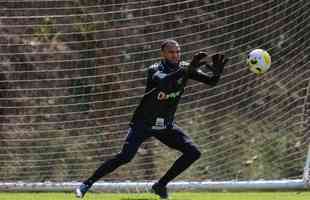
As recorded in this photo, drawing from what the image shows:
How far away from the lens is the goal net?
33.9ft

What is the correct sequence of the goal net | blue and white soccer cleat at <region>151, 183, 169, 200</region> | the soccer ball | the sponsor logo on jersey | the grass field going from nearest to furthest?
A: the soccer ball, the sponsor logo on jersey, blue and white soccer cleat at <region>151, 183, 169, 200</region>, the grass field, the goal net

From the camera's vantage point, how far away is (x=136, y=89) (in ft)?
35.9

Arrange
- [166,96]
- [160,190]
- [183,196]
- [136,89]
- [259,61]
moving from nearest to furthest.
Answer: [259,61] < [166,96] < [160,190] < [183,196] < [136,89]

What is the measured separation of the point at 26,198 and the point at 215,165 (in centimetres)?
292

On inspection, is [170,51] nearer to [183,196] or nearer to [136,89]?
[183,196]

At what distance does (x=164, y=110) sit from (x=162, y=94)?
178 mm

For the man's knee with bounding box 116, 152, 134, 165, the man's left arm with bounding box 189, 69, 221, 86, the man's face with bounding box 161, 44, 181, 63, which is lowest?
the man's knee with bounding box 116, 152, 134, 165

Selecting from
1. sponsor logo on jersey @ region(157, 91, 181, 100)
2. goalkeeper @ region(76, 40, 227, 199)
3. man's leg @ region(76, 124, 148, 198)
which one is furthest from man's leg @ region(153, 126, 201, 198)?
sponsor logo on jersey @ region(157, 91, 181, 100)

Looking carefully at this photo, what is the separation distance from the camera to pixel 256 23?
10180 millimetres

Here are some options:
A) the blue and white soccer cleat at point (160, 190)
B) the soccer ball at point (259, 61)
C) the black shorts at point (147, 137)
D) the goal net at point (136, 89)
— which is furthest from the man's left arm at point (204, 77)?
the goal net at point (136, 89)

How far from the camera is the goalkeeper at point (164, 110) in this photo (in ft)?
25.3

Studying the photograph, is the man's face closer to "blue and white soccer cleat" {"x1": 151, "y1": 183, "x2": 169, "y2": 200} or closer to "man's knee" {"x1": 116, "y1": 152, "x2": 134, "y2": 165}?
"man's knee" {"x1": 116, "y1": 152, "x2": 134, "y2": 165}

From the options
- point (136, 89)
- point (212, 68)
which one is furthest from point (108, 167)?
point (136, 89)

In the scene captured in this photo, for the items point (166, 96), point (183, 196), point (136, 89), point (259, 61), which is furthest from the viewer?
point (136, 89)
